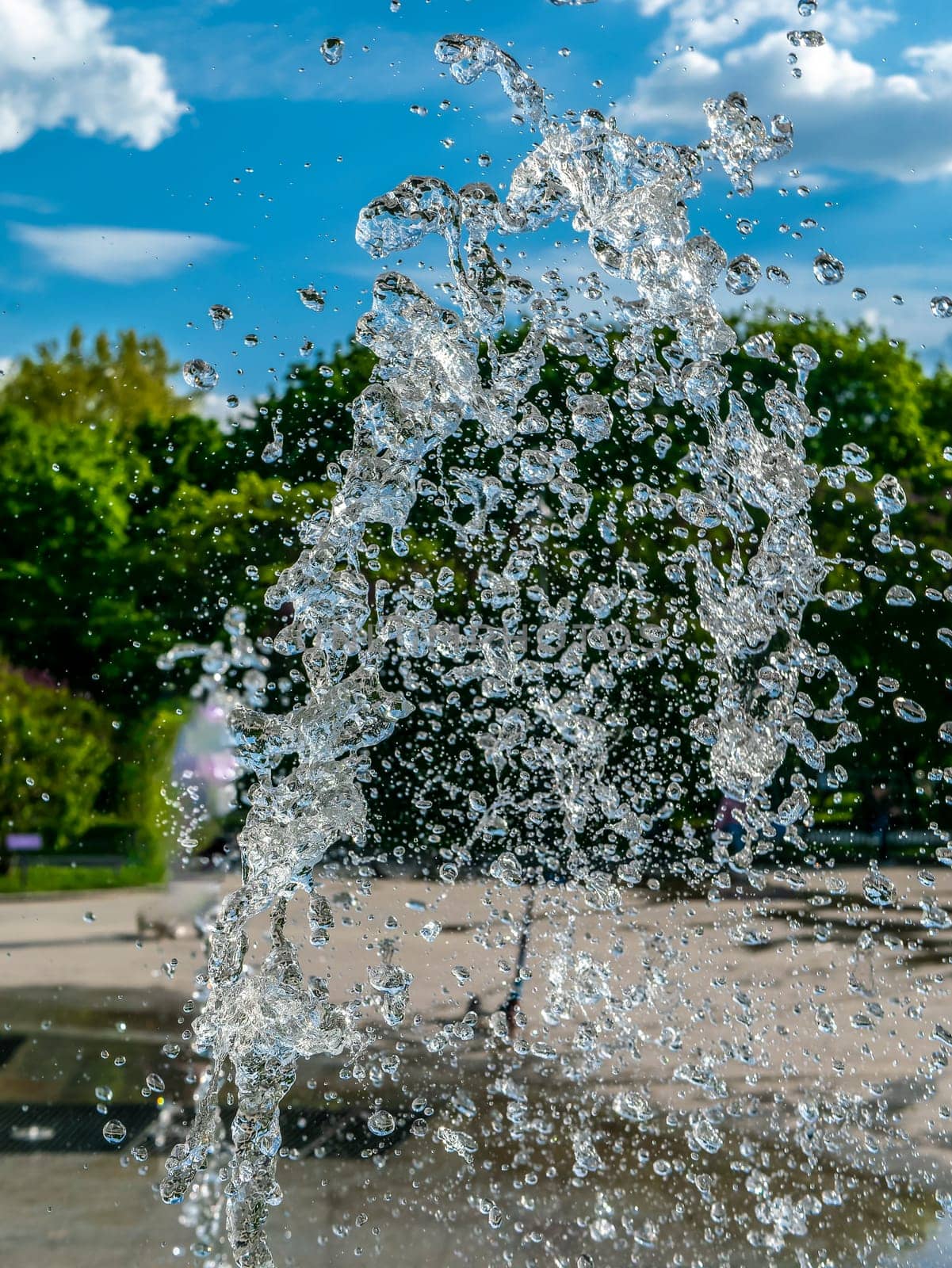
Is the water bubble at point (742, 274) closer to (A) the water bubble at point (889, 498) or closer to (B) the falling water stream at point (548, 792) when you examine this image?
(B) the falling water stream at point (548, 792)

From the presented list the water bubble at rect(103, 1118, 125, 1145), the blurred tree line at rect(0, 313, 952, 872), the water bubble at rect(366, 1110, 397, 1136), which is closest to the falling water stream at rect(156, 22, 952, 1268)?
the water bubble at rect(366, 1110, 397, 1136)

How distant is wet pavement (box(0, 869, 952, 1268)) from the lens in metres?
4.50

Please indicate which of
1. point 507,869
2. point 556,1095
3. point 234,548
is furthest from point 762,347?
point 234,548

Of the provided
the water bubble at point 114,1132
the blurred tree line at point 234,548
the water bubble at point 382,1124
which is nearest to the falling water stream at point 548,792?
the water bubble at point 382,1124

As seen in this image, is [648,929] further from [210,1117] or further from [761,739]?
[210,1117]

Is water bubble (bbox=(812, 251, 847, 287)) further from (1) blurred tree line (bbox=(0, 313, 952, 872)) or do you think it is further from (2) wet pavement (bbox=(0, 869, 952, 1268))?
(1) blurred tree line (bbox=(0, 313, 952, 872))

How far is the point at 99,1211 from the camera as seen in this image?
189 inches

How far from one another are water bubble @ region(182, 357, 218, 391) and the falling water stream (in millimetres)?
749

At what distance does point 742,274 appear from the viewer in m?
4.65

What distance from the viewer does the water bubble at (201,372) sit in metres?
4.86

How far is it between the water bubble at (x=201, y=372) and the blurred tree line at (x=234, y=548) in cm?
633

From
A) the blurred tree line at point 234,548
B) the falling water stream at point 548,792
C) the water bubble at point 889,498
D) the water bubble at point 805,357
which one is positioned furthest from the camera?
the blurred tree line at point 234,548

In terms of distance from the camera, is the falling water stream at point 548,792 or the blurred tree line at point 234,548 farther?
the blurred tree line at point 234,548

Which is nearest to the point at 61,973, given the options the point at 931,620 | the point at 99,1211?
the point at 99,1211
